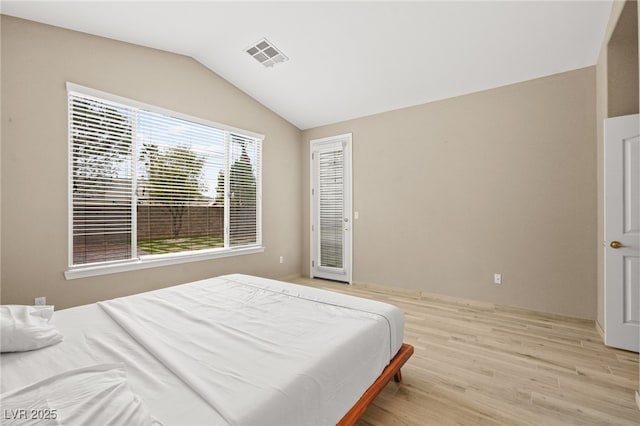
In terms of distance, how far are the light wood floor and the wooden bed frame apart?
20 centimetres

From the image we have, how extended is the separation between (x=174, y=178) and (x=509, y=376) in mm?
3947

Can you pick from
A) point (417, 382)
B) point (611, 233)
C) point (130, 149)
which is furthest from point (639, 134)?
point (130, 149)

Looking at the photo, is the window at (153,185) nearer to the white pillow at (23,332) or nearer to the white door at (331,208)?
the white door at (331,208)

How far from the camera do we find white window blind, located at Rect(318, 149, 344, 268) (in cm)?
504

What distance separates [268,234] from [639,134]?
445 centimetres

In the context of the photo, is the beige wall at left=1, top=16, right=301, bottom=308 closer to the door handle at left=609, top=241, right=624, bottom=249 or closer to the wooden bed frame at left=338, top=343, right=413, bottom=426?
the wooden bed frame at left=338, top=343, right=413, bottom=426

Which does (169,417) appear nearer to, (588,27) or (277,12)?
(277,12)

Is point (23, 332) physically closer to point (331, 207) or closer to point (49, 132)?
point (49, 132)

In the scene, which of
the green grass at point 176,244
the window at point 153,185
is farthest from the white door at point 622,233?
the green grass at point 176,244

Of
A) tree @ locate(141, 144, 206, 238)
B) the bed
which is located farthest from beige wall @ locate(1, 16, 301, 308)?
the bed

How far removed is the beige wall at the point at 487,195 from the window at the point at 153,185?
1.96 m

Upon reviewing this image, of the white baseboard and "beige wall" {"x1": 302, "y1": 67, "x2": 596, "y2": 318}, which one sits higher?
"beige wall" {"x1": 302, "y1": 67, "x2": 596, "y2": 318}

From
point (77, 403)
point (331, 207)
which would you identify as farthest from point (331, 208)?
point (77, 403)

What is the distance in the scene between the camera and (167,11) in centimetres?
286
